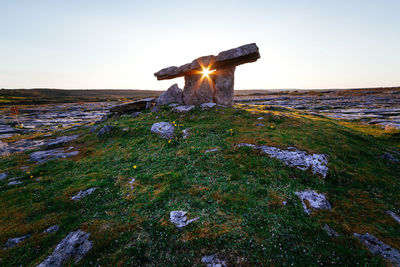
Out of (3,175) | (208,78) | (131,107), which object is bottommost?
(3,175)

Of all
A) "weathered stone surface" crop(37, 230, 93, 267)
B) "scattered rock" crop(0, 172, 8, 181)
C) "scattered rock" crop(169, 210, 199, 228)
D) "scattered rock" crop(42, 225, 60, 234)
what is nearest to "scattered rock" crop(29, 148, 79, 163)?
"scattered rock" crop(0, 172, 8, 181)

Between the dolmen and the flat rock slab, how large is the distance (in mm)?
15927

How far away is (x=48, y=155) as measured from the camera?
18.9m

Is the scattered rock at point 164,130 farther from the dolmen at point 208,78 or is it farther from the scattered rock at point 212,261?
the scattered rock at point 212,261

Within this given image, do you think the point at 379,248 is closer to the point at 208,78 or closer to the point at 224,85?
the point at 224,85

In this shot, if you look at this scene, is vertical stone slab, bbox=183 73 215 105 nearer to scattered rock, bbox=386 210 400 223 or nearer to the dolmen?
the dolmen

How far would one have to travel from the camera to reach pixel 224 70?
27.6m

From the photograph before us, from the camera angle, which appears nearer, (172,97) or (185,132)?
(185,132)

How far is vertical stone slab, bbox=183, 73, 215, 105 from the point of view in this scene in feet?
91.0

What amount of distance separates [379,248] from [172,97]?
29.8 meters

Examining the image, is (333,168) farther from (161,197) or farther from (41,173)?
(41,173)

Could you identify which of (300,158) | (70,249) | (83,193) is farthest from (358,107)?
(70,249)

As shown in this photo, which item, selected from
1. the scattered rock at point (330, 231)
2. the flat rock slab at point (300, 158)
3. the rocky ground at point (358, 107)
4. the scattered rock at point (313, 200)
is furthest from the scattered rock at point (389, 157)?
the rocky ground at point (358, 107)

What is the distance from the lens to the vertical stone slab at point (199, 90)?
2773cm
